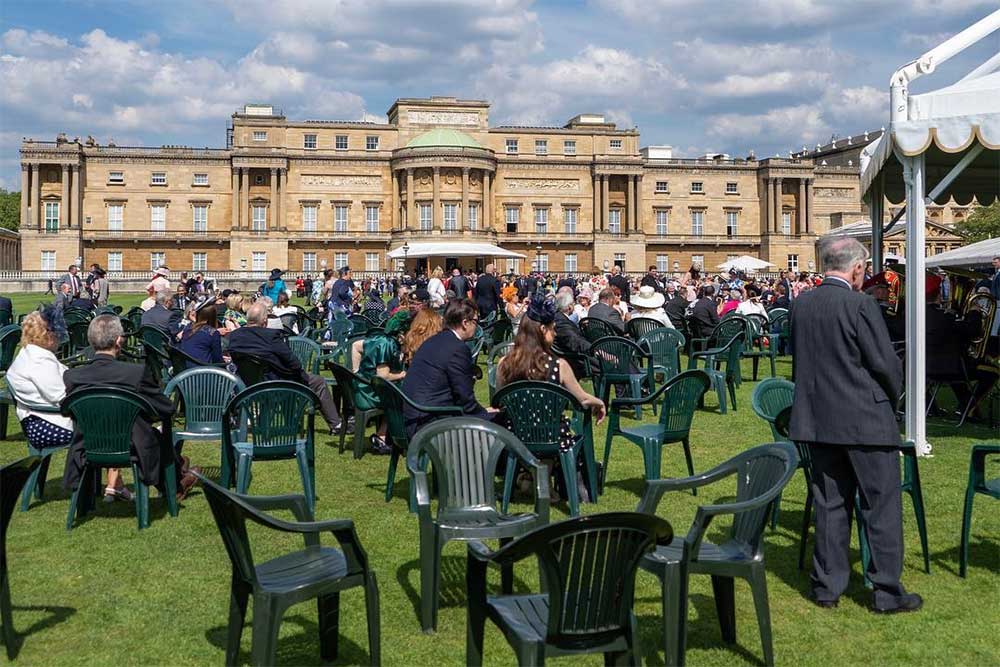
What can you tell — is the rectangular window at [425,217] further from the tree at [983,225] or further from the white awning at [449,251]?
the tree at [983,225]

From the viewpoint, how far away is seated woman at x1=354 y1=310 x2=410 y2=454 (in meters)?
8.30

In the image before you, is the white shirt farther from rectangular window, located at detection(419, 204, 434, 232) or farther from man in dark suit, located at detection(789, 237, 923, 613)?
rectangular window, located at detection(419, 204, 434, 232)

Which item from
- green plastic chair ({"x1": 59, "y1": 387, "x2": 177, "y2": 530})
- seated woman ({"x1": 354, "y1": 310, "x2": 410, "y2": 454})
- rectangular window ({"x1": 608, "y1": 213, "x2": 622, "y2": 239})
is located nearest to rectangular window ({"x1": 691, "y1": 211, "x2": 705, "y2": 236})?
rectangular window ({"x1": 608, "y1": 213, "x2": 622, "y2": 239})

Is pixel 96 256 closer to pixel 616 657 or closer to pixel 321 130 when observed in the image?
pixel 321 130

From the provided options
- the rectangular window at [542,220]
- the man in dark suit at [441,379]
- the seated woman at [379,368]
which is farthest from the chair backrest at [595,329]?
the rectangular window at [542,220]

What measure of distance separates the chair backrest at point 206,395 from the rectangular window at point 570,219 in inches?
2320

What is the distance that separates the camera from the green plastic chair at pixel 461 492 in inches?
173

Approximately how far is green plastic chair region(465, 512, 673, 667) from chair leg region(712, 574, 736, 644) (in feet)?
3.77

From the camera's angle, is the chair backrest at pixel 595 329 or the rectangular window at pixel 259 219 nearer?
the chair backrest at pixel 595 329

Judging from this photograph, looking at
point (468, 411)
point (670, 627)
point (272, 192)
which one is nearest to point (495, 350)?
point (468, 411)

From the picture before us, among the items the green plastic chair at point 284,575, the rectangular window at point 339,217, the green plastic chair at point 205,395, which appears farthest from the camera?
the rectangular window at point 339,217

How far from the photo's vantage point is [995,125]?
761 cm

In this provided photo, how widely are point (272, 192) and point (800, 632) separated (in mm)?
60554

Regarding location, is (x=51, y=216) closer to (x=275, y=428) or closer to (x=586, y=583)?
(x=275, y=428)
